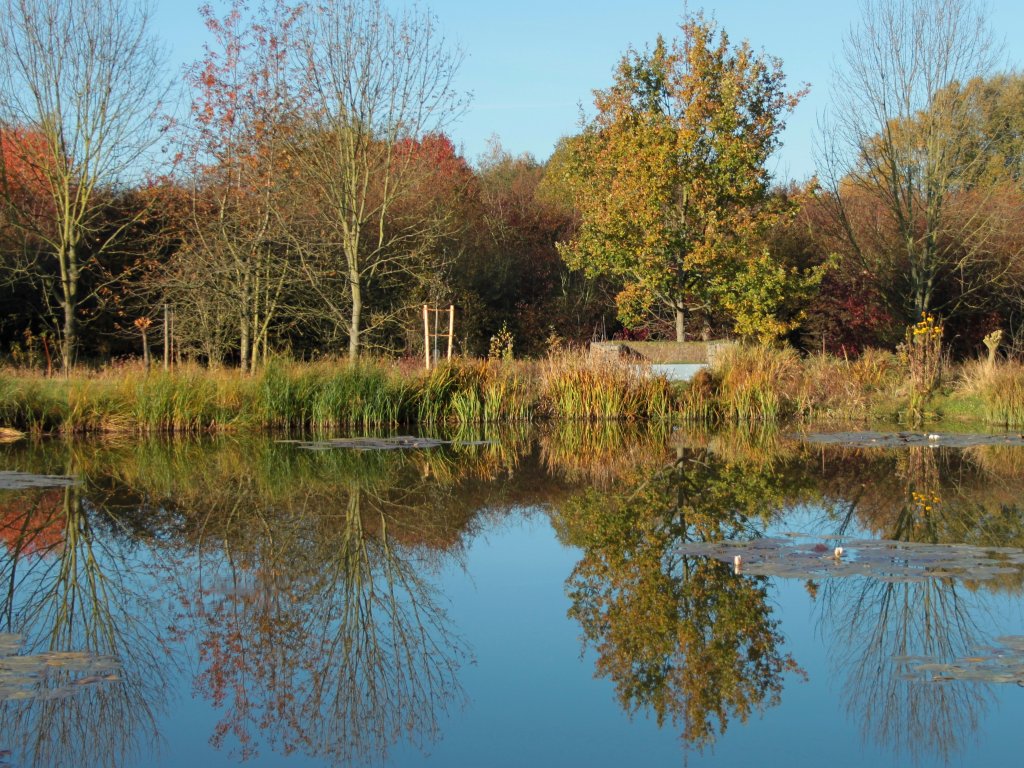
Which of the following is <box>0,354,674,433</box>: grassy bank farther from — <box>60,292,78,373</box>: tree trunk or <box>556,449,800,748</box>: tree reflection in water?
<box>556,449,800,748</box>: tree reflection in water

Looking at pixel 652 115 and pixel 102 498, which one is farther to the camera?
pixel 652 115

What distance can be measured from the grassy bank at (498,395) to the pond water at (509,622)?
5.03m

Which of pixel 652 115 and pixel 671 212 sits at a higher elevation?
pixel 652 115

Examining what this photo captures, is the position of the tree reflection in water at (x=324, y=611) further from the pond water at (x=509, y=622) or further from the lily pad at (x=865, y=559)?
the lily pad at (x=865, y=559)

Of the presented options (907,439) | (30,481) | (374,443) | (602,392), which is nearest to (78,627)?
(30,481)

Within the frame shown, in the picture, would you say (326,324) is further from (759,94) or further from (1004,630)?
(1004,630)

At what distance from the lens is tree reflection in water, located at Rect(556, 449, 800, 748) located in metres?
4.73

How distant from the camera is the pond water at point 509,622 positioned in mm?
4266

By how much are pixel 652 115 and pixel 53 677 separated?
18.5 meters

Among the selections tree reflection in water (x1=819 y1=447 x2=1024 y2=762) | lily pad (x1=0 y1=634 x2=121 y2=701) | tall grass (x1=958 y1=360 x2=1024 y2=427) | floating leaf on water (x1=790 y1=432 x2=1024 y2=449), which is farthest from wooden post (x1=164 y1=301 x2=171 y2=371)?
lily pad (x1=0 y1=634 x2=121 y2=701)

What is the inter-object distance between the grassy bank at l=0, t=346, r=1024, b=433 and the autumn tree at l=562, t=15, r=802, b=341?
3.82 meters

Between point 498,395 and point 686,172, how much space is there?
278 inches

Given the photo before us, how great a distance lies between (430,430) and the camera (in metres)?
15.5

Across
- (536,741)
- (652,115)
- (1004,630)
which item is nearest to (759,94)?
(652,115)
